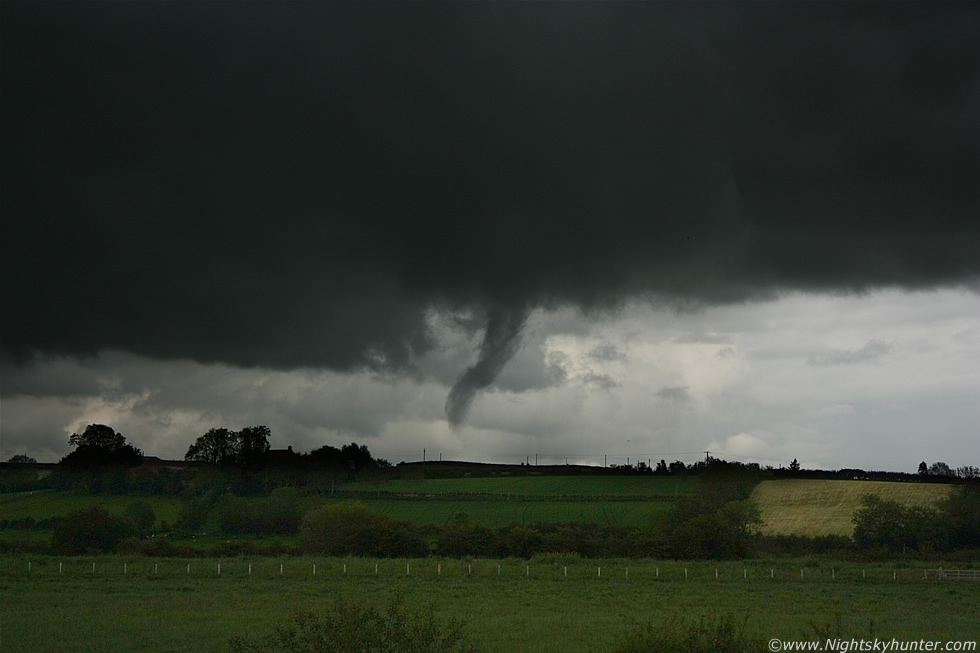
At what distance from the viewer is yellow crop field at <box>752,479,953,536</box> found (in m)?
121

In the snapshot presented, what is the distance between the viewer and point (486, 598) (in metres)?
57.6

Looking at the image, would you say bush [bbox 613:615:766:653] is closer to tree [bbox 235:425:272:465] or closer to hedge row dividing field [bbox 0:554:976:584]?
hedge row dividing field [bbox 0:554:976:584]

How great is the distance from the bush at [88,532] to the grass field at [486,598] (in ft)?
71.3

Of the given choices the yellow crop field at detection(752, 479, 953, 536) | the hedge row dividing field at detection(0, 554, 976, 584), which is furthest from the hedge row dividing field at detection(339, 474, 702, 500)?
the hedge row dividing field at detection(0, 554, 976, 584)

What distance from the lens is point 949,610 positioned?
50.3 m

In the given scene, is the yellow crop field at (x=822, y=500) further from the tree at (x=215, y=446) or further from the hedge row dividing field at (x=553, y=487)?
the tree at (x=215, y=446)

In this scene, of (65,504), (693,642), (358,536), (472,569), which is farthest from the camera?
(65,504)

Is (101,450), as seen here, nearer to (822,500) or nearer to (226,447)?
(226,447)

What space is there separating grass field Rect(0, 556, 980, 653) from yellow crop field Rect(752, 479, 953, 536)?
31.1 meters

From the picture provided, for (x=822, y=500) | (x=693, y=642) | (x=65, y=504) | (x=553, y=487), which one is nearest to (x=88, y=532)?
(x=65, y=504)

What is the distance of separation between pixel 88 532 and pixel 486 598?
72174 mm

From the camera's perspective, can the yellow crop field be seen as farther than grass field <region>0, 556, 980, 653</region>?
Yes

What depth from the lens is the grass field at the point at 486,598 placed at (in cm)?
3812

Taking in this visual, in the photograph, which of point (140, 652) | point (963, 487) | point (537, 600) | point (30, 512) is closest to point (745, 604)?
point (537, 600)
